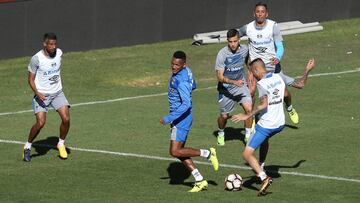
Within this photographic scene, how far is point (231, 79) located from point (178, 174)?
2875 mm

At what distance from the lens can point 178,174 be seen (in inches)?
739

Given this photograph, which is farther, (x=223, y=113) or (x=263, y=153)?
(x=223, y=113)

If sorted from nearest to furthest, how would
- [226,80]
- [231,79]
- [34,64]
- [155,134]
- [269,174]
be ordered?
[269,174]
[34,64]
[226,80]
[231,79]
[155,134]

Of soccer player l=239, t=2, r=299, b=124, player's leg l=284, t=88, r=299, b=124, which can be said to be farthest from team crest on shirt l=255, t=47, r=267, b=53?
player's leg l=284, t=88, r=299, b=124

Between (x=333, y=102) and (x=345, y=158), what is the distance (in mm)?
5513

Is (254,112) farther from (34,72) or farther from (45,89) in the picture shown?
(34,72)

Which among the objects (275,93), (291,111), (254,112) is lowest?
(291,111)

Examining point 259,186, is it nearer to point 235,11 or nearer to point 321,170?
point 321,170

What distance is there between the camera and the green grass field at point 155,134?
17.5 meters

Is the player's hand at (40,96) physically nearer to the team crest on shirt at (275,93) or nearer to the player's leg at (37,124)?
the player's leg at (37,124)

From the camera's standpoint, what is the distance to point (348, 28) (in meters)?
35.0

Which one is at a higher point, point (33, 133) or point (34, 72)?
point (34, 72)

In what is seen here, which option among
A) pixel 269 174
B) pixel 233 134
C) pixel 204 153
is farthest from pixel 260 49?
pixel 204 153

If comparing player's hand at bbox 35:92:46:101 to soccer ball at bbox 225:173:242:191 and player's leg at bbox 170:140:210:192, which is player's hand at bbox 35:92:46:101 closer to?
player's leg at bbox 170:140:210:192
